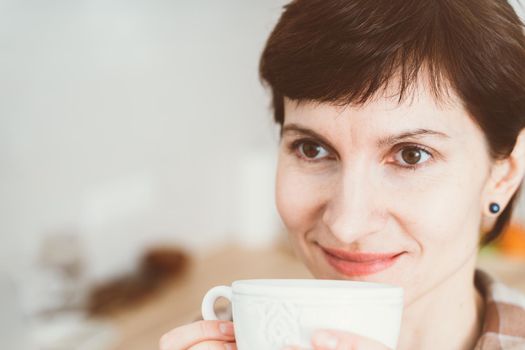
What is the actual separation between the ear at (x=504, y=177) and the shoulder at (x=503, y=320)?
0.42 feet

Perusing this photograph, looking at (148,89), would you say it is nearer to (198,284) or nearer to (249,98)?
(249,98)

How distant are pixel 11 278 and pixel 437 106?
6.27 feet

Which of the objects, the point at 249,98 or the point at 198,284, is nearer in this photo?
the point at 198,284

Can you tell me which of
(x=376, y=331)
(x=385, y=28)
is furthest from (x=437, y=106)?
(x=376, y=331)

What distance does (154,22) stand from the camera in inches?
125

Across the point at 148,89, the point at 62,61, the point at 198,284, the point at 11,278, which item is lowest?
the point at 198,284

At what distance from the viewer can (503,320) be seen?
105cm

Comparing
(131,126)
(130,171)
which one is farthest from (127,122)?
(130,171)

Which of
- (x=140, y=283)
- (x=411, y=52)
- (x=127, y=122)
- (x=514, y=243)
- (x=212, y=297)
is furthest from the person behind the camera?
(x=127, y=122)

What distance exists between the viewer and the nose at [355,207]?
882 mm

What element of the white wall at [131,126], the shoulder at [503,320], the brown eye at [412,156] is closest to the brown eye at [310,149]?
the brown eye at [412,156]

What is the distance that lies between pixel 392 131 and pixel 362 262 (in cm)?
17

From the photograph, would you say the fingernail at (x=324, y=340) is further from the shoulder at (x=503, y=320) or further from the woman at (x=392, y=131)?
the shoulder at (x=503, y=320)

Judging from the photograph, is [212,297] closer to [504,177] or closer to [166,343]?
[166,343]
